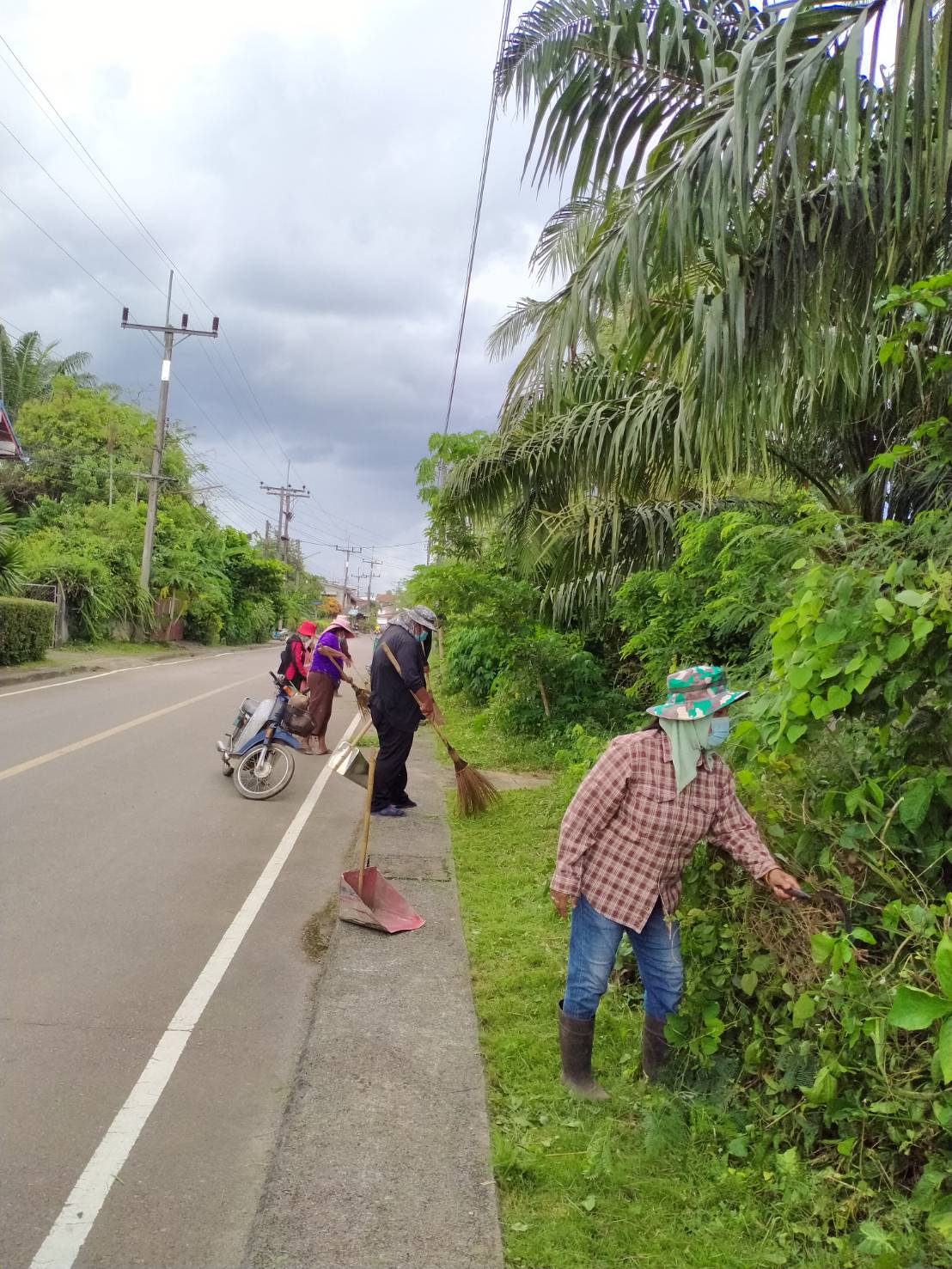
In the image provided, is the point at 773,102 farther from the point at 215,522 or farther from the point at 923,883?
the point at 215,522

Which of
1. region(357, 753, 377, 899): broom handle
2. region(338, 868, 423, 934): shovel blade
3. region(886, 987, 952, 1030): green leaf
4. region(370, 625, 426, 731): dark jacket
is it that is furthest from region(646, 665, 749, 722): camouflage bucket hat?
region(370, 625, 426, 731): dark jacket

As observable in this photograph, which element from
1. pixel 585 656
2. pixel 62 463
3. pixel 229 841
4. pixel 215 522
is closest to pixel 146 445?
pixel 62 463

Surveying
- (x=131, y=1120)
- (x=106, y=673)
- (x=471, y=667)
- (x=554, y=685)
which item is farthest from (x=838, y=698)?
(x=106, y=673)

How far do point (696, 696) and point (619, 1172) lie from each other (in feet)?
5.24

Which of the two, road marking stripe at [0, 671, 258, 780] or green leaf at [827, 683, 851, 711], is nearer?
green leaf at [827, 683, 851, 711]

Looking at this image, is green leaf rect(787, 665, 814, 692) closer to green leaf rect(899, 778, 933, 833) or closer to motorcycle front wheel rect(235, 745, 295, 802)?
green leaf rect(899, 778, 933, 833)

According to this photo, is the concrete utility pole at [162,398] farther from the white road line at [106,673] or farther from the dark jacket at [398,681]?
the dark jacket at [398,681]

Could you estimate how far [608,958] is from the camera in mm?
3684

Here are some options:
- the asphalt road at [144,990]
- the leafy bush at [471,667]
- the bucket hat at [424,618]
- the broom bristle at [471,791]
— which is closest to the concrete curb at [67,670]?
the leafy bush at [471,667]

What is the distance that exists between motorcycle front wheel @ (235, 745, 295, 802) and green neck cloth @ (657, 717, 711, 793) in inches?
243

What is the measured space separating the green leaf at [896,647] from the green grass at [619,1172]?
1582 millimetres

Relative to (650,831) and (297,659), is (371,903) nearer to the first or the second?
(650,831)

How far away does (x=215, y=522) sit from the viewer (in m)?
55.0

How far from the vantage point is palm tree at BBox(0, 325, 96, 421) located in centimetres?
4469
